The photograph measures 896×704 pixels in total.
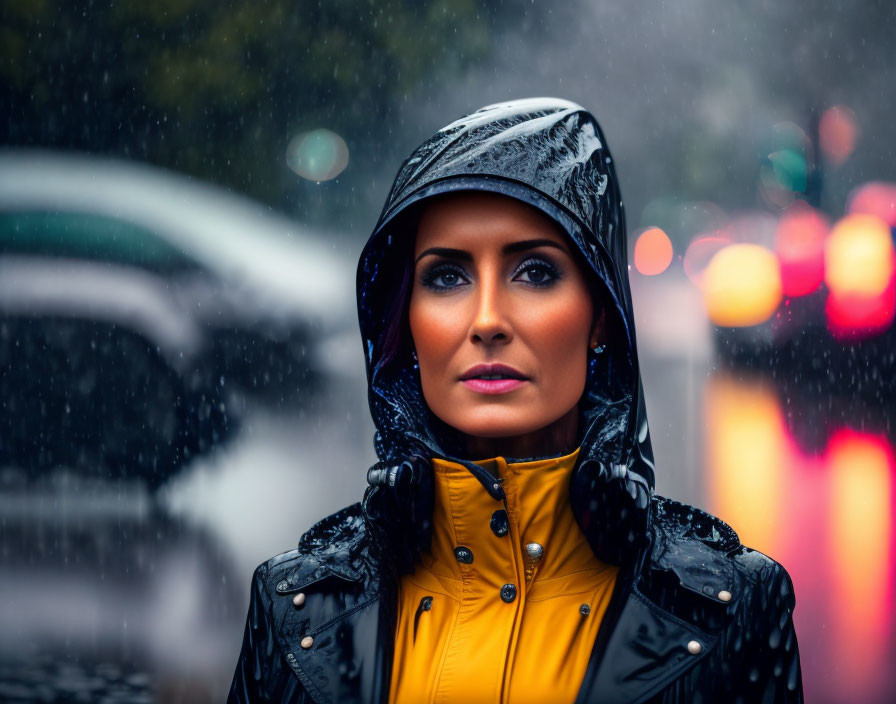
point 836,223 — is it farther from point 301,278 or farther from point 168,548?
point 168,548

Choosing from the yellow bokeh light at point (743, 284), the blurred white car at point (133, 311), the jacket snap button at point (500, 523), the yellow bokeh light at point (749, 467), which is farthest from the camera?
the yellow bokeh light at point (743, 284)

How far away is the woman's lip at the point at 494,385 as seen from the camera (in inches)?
69.9

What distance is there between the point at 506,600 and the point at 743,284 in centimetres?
1483

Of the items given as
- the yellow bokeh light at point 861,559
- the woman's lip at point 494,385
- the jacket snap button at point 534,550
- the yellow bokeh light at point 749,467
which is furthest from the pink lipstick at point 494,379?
the yellow bokeh light at point 861,559

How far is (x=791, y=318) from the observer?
14953 millimetres

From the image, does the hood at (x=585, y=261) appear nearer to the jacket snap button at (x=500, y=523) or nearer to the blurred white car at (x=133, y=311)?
the jacket snap button at (x=500, y=523)

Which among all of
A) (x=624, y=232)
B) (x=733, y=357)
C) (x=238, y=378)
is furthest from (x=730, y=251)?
(x=624, y=232)

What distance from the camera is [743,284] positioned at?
15.7m

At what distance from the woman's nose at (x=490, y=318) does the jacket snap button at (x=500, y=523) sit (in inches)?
12.6

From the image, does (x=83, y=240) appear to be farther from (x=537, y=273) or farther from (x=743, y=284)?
(x=743, y=284)

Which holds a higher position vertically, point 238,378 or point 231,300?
point 231,300

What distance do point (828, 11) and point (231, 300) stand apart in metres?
10.8

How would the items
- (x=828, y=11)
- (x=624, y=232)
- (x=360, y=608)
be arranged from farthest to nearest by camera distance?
(x=828, y=11) < (x=624, y=232) < (x=360, y=608)

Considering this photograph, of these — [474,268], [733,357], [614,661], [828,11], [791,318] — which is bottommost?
[733,357]
